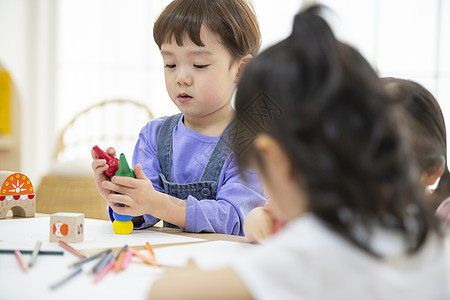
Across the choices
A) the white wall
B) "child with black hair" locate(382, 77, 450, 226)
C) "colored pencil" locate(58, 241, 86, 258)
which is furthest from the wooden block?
the white wall

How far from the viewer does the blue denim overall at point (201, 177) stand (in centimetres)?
111

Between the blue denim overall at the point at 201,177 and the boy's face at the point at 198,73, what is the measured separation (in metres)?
0.10

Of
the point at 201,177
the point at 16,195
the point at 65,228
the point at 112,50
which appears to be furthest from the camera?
the point at 112,50

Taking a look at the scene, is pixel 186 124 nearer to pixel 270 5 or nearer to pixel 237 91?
pixel 237 91

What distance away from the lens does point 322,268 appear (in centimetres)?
39

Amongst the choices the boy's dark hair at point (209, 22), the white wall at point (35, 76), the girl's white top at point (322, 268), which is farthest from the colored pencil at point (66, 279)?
the white wall at point (35, 76)

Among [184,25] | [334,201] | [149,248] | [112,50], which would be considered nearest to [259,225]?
[149,248]

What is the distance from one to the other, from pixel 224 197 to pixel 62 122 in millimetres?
2313

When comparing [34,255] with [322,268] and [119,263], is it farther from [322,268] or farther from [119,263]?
[322,268]

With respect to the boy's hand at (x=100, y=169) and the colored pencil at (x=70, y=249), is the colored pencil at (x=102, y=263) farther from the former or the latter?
the boy's hand at (x=100, y=169)

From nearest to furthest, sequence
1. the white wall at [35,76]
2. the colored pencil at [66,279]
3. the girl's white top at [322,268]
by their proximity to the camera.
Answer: the girl's white top at [322,268] → the colored pencil at [66,279] → the white wall at [35,76]

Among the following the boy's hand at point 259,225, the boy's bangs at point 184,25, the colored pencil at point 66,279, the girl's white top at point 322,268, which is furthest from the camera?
the boy's bangs at point 184,25

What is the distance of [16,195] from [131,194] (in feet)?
0.94

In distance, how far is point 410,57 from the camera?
2.71 metres
